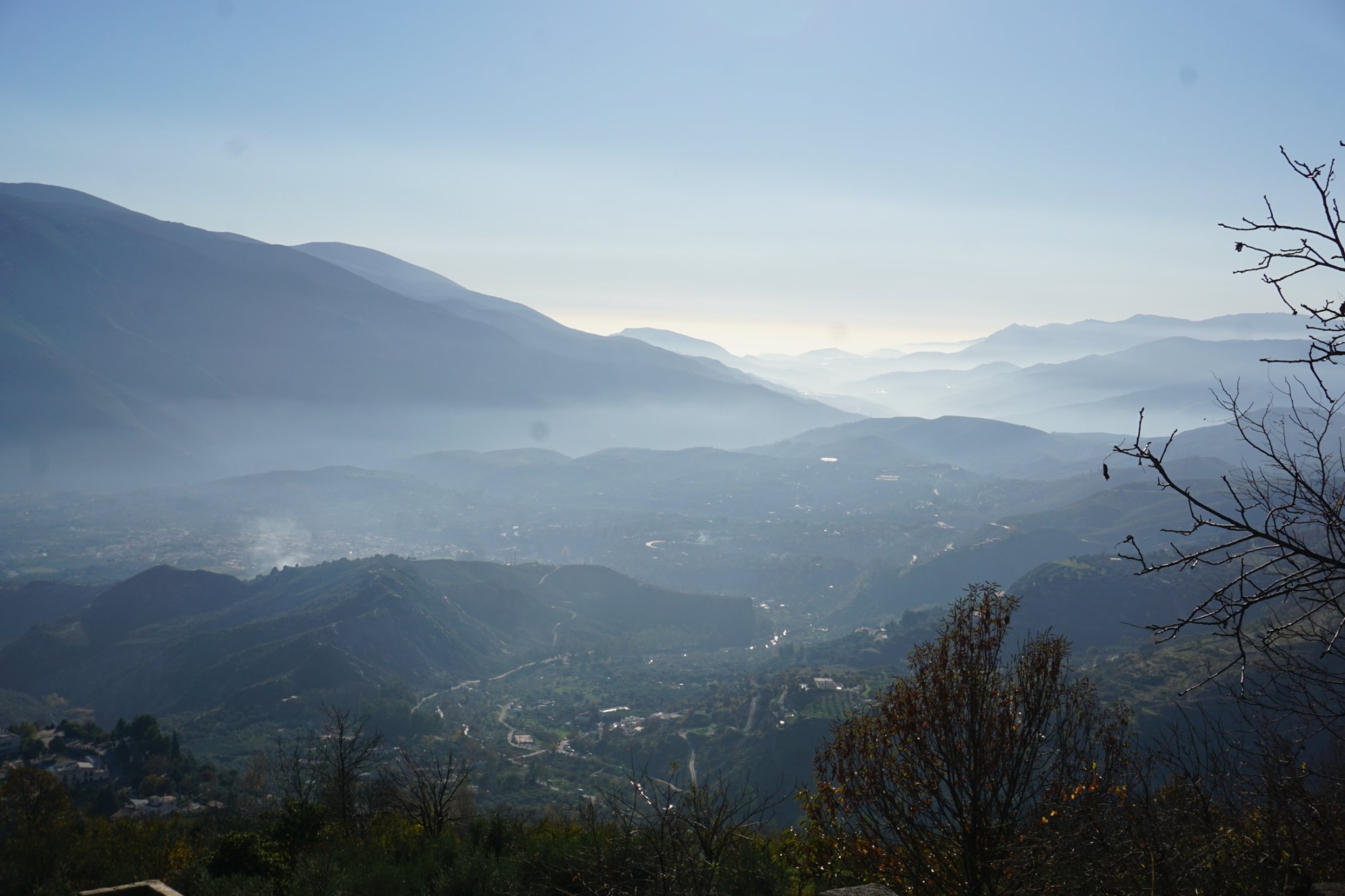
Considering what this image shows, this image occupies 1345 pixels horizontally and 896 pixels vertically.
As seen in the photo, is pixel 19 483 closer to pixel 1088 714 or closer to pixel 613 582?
pixel 613 582

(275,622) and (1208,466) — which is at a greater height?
(1208,466)

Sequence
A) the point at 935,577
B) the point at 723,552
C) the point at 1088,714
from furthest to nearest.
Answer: the point at 723,552 < the point at 935,577 < the point at 1088,714

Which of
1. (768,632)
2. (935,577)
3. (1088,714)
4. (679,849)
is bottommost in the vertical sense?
(768,632)

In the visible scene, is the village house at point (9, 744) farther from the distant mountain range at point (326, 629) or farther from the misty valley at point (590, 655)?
the distant mountain range at point (326, 629)

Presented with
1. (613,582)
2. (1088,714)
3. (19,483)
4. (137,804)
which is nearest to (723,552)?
(613,582)

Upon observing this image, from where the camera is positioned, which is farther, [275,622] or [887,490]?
[887,490]

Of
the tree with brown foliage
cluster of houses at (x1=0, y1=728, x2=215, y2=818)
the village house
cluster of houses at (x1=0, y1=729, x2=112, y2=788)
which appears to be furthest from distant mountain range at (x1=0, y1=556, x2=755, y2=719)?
the tree with brown foliage

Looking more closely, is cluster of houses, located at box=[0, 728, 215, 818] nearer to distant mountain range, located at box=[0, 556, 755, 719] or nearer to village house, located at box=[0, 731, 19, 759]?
village house, located at box=[0, 731, 19, 759]
